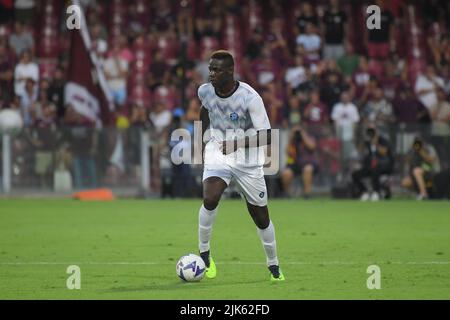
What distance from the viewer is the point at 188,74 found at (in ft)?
93.3

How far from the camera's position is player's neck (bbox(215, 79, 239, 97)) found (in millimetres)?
12250

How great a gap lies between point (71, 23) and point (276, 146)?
18.5 ft

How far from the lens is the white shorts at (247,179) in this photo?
1232 centimetres

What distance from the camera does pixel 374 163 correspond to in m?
26.2

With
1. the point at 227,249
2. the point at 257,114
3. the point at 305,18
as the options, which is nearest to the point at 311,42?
the point at 305,18

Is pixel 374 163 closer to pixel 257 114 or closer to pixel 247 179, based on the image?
pixel 247 179

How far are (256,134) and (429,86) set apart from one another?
55.8 ft

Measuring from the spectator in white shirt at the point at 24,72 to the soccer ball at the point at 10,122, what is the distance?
1.01 metres

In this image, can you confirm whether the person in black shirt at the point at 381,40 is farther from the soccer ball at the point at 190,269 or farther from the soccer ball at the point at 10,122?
the soccer ball at the point at 190,269

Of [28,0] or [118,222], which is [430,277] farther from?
[28,0]

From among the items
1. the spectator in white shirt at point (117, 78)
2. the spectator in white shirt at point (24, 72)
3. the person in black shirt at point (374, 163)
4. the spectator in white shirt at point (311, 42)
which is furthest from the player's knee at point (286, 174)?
the spectator in white shirt at point (24, 72)

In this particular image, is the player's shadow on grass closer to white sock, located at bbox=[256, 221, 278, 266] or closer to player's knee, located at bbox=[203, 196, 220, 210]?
white sock, located at bbox=[256, 221, 278, 266]

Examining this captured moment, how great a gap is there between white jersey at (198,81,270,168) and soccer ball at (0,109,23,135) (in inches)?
604
